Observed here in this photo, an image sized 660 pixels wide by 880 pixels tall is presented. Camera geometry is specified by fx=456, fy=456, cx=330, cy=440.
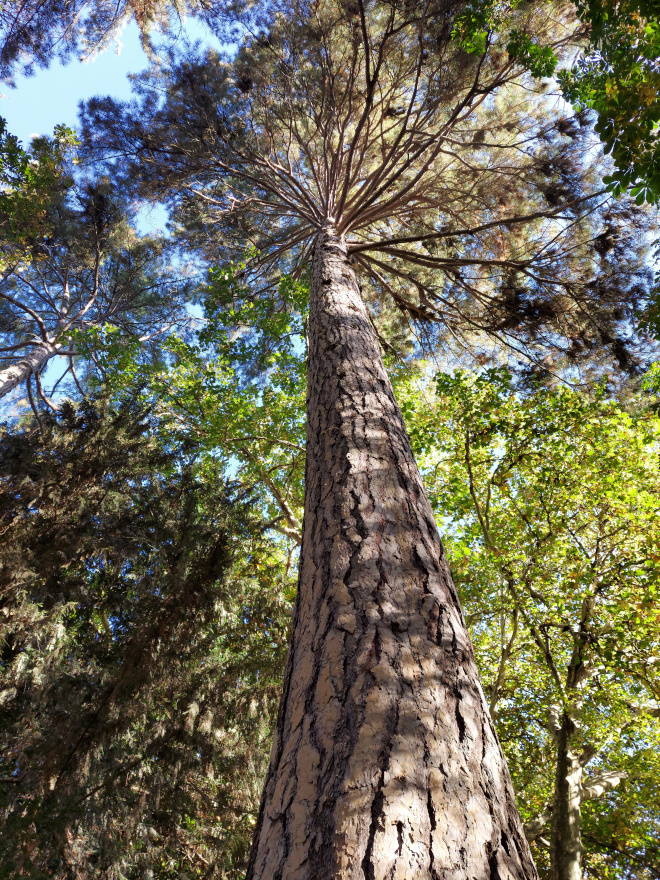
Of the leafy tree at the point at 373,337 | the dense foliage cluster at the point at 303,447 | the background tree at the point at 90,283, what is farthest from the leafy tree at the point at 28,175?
the background tree at the point at 90,283

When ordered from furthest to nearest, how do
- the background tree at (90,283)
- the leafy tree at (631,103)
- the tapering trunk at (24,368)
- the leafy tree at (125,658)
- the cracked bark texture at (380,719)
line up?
the background tree at (90,283), the tapering trunk at (24,368), the leafy tree at (125,658), the leafy tree at (631,103), the cracked bark texture at (380,719)

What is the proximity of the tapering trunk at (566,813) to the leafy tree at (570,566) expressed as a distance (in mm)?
12

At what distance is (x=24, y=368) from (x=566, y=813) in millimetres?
12237

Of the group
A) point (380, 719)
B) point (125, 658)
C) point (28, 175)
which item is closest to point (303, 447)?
point (125, 658)

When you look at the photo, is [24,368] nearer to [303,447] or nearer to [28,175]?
[28,175]

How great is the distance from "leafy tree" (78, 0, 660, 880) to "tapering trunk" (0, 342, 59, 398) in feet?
15.5

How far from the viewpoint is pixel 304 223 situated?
10.8 meters

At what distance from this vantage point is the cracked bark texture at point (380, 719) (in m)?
0.88

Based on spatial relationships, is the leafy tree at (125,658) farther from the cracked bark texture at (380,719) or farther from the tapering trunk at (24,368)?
the tapering trunk at (24,368)

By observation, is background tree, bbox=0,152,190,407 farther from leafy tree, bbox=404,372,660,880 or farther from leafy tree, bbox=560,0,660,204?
leafy tree, bbox=560,0,660,204

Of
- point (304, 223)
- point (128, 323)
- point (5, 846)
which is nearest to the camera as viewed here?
point (5, 846)

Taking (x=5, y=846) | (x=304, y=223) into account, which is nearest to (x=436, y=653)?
(x=5, y=846)

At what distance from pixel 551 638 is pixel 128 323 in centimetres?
1361

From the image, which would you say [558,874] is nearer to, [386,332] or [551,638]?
[551,638]
